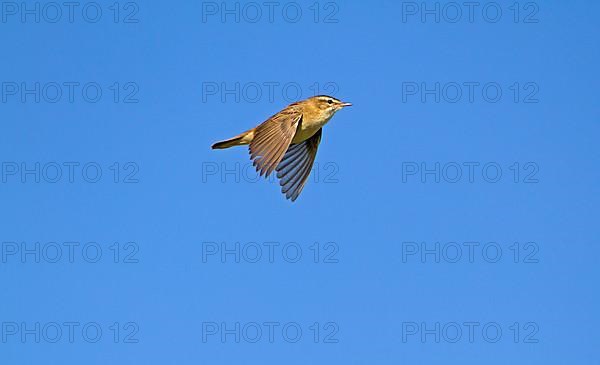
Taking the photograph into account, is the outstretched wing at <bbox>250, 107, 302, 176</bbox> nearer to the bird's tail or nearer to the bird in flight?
the bird in flight

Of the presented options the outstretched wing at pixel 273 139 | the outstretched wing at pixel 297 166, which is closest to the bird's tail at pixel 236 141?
the outstretched wing at pixel 273 139

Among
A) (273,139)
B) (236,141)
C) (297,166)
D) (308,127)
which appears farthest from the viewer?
(297,166)

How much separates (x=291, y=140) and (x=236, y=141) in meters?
1.29

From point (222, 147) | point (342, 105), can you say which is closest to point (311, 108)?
point (342, 105)

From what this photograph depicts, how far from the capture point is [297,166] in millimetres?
15797

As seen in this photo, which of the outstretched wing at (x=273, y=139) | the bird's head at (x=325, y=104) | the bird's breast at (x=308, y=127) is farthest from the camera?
the bird's head at (x=325, y=104)

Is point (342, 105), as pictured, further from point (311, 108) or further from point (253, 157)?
point (253, 157)

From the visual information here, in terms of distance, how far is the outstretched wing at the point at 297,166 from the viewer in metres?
15.5

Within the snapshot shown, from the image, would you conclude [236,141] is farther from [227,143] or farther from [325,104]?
[325,104]

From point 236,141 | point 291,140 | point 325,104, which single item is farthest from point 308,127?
point 236,141

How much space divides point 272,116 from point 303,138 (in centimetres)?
56

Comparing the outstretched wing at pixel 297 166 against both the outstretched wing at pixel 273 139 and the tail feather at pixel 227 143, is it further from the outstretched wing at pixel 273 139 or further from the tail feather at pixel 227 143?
the outstretched wing at pixel 273 139

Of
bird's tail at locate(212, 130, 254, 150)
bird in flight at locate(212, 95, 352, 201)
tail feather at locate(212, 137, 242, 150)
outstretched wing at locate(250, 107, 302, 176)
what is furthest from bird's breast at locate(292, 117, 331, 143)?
tail feather at locate(212, 137, 242, 150)

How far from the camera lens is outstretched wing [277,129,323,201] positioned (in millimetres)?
15523
